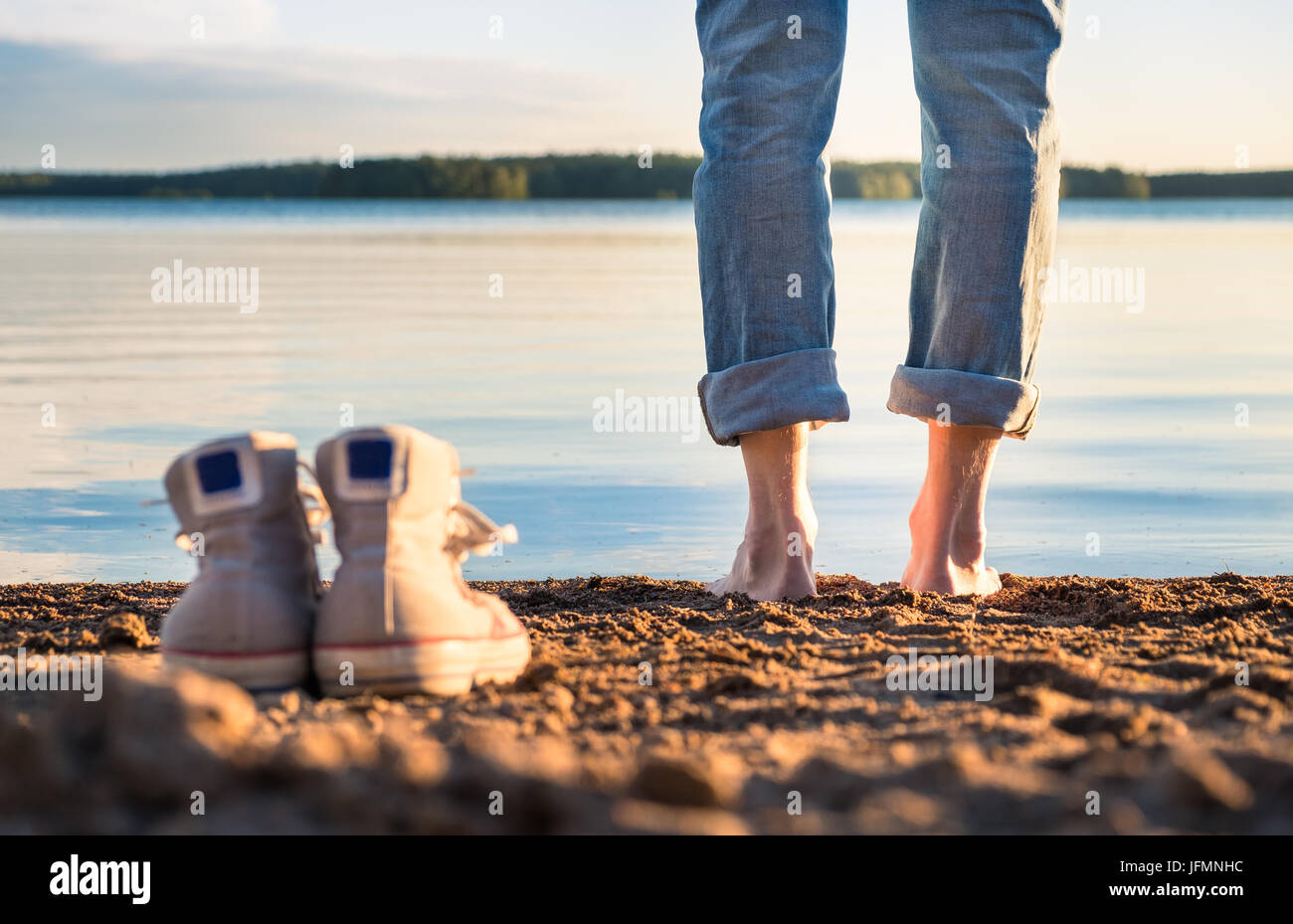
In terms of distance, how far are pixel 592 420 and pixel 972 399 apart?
2.36 meters

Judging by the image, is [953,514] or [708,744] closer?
[708,744]

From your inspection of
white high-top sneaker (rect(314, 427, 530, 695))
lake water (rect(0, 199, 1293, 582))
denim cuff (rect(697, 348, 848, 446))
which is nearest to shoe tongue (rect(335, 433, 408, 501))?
white high-top sneaker (rect(314, 427, 530, 695))

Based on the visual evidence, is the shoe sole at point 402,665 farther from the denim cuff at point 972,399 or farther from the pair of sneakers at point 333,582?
the denim cuff at point 972,399

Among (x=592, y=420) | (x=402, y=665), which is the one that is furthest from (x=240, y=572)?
(x=592, y=420)

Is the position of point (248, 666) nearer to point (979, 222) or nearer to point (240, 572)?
point (240, 572)

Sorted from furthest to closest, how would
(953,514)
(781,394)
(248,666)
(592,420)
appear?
(592,420) < (953,514) < (781,394) < (248,666)

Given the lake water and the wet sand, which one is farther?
the lake water

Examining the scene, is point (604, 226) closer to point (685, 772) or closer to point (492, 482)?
point (492, 482)

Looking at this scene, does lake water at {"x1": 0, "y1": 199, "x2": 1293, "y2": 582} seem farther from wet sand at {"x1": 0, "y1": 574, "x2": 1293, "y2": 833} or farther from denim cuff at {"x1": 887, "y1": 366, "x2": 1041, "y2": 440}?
wet sand at {"x1": 0, "y1": 574, "x2": 1293, "y2": 833}

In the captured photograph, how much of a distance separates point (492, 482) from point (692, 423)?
1197 millimetres

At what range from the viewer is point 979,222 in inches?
80.8

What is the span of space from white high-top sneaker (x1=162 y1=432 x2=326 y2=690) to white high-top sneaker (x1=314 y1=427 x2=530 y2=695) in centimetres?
5

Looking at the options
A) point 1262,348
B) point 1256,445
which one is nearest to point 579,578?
point 1256,445

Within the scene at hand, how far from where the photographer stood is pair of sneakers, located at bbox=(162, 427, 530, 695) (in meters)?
1.41
